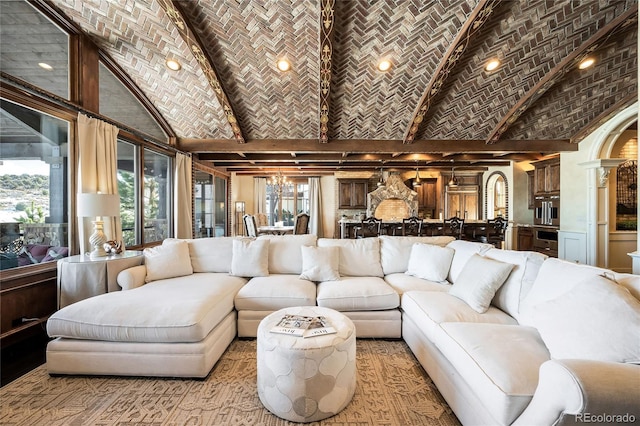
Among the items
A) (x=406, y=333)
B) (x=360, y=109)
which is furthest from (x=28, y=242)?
(x=360, y=109)

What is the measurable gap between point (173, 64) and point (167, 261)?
2788 mm

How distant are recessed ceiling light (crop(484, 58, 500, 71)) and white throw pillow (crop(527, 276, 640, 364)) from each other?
370 centimetres

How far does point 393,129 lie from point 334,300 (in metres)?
3.88

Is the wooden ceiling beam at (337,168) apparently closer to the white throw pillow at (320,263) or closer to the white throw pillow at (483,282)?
the white throw pillow at (320,263)

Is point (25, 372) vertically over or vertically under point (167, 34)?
under

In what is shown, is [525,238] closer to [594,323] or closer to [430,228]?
[430,228]

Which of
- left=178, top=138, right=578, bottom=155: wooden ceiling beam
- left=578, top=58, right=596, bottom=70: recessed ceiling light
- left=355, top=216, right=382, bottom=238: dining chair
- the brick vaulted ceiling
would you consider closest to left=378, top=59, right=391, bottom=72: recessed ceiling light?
the brick vaulted ceiling

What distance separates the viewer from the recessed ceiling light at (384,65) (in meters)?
3.84

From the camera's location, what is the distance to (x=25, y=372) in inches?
83.0

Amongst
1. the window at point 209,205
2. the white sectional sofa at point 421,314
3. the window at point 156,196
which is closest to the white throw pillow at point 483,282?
the white sectional sofa at point 421,314

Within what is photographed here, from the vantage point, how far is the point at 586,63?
3904mm

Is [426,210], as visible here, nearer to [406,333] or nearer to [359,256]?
[359,256]

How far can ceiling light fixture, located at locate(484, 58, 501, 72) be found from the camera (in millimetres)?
3877

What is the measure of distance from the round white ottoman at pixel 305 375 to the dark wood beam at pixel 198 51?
11.8ft
